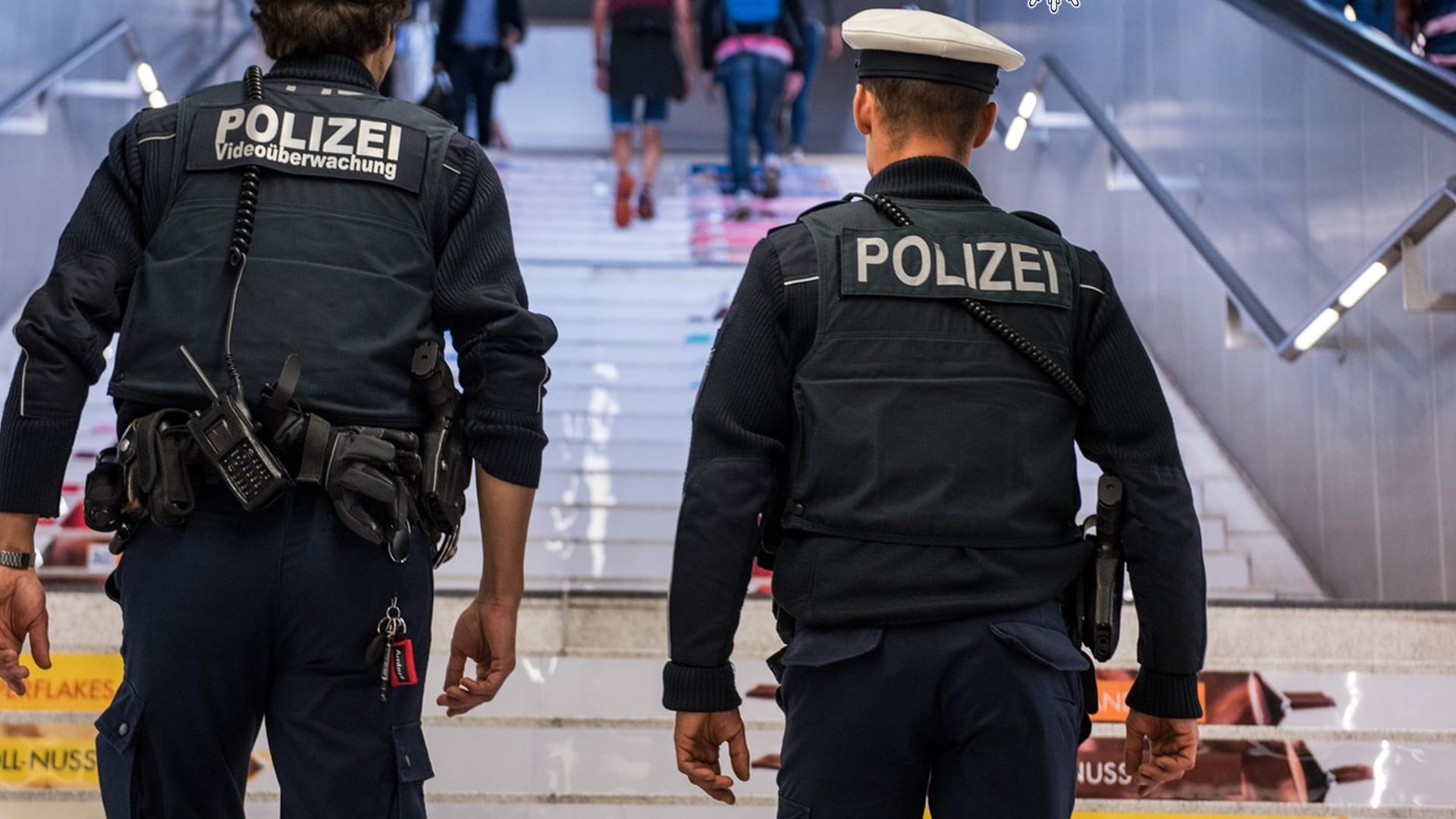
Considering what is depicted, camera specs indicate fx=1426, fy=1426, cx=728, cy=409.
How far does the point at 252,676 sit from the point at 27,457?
1.34 ft

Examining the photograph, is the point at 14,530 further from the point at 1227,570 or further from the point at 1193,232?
the point at 1193,232

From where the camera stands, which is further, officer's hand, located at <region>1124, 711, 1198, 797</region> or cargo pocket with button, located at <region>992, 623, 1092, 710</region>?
officer's hand, located at <region>1124, 711, 1198, 797</region>

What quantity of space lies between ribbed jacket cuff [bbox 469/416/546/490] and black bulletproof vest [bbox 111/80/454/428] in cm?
8

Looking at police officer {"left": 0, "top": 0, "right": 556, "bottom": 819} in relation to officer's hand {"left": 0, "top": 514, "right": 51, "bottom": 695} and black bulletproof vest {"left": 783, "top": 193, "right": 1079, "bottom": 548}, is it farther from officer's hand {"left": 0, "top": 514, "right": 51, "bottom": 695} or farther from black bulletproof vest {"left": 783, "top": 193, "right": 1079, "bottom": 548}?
black bulletproof vest {"left": 783, "top": 193, "right": 1079, "bottom": 548}

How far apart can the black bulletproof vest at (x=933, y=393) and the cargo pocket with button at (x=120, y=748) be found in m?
0.83

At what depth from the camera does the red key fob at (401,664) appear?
1.77 meters

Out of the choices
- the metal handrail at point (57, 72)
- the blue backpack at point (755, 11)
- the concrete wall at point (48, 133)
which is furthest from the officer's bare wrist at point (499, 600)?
the blue backpack at point (755, 11)

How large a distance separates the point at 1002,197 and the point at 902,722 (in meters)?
7.41

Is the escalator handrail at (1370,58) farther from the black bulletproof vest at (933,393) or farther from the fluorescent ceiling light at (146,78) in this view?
the fluorescent ceiling light at (146,78)

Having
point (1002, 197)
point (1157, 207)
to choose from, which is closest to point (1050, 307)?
point (1157, 207)

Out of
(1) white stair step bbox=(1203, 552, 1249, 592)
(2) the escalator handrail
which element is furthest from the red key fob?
(1) white stair step bbox=(1203, 552, 1249, 592)

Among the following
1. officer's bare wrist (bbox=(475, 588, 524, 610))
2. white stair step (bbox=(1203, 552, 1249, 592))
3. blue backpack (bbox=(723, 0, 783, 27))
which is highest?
blue backpack (bbox=(723, 0, 783, 27))

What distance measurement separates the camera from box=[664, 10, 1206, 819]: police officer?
170cm

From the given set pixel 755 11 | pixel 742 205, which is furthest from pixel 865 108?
pixel 742 205
